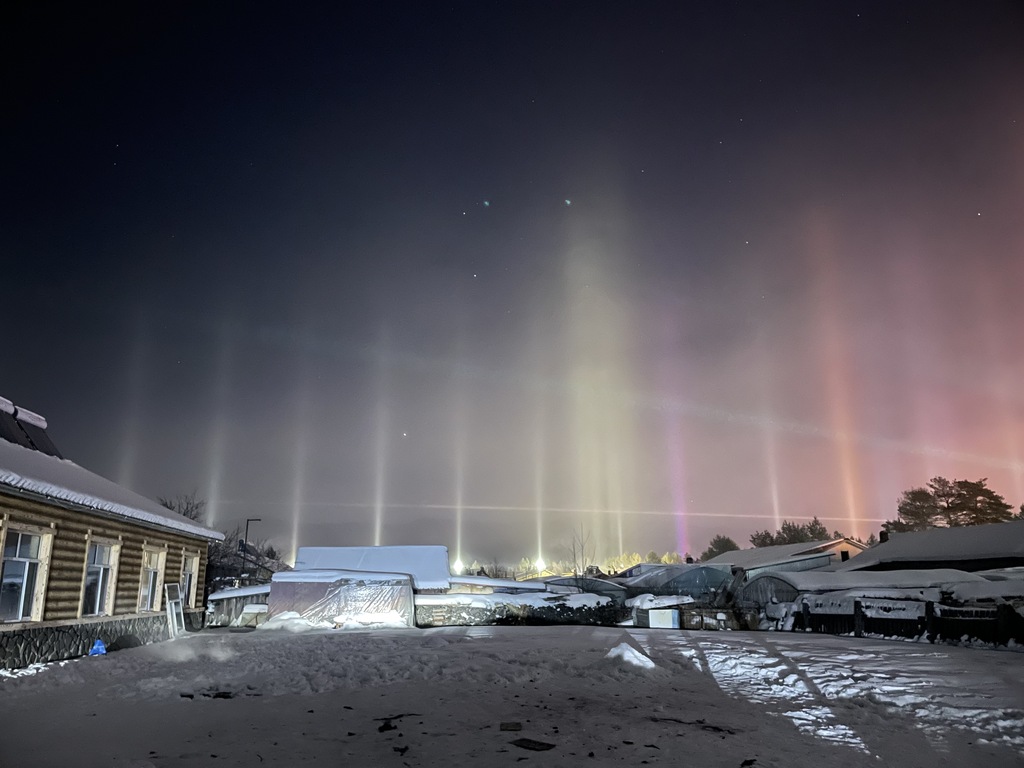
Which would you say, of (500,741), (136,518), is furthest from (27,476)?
(500,741)

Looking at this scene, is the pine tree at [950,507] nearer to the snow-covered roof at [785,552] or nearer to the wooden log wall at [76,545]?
the snow-covered roof at [785,552]

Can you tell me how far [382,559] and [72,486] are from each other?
2293 cm

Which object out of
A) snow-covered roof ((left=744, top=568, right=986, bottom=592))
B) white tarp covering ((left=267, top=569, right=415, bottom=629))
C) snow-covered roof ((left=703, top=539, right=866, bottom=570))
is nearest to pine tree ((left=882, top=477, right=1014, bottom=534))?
snow-covered roof ((left=703, top=539, right=866, bottom=570))

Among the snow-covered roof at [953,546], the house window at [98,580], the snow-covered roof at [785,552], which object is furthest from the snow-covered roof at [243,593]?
the snow-covered roof at [785,552]

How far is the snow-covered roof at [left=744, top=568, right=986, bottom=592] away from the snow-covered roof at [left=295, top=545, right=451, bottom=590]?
1609 centimetres

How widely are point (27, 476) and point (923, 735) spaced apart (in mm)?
14282

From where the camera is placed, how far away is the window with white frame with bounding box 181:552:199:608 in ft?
67.9

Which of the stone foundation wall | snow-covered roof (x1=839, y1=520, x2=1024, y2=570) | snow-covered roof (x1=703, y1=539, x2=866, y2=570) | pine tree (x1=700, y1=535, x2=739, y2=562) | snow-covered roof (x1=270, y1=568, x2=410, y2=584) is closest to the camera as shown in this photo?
the stone foundation wall

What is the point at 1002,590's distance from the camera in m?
18.6

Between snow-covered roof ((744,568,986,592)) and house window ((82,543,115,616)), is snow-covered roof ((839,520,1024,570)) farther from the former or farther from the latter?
house window ((82,543,115,616))

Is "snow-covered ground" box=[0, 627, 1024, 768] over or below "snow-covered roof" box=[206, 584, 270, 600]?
below

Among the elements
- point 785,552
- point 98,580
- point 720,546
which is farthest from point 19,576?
point 720,546

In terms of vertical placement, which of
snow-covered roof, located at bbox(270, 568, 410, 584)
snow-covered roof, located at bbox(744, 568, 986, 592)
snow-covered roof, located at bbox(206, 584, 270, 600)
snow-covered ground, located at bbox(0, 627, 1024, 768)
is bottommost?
snow-covered ground, located at bbox(0, 627, 1024, 768)

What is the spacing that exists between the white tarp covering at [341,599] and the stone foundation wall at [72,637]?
278 inches
